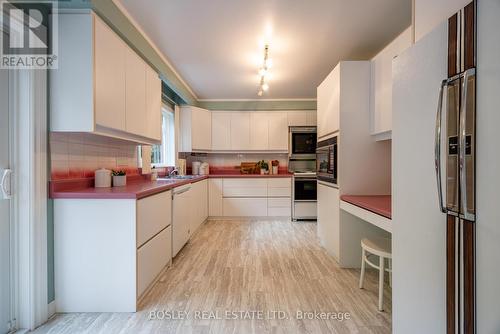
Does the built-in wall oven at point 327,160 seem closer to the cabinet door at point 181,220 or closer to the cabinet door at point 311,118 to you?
the cabinet door at point 181,220

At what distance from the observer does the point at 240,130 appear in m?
4.92

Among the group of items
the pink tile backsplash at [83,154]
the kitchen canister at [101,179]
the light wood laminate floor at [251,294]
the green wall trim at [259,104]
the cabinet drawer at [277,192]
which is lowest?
the light wood laminate floor at [251,294]

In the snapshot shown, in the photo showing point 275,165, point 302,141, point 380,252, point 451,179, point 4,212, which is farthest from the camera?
point 275,165

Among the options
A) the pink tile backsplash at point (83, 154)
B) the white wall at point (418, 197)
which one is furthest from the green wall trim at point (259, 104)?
the white wall at point (418, 197)

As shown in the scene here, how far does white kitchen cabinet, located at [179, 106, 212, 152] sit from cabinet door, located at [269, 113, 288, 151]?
1.36 m

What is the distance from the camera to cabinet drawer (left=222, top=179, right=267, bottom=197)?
452cm

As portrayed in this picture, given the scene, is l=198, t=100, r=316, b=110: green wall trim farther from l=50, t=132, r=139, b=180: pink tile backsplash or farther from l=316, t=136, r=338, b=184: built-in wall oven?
l=50, t=132, r=139, b=180: pink tile backsplash

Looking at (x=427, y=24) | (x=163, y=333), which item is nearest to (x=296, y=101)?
(x=427, y=24)

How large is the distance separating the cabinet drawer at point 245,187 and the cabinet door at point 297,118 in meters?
1.40

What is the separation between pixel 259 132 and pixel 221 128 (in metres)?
0.80

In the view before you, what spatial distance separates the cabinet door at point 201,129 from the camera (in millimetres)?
4445

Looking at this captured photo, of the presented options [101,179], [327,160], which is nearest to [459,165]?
[327,160]

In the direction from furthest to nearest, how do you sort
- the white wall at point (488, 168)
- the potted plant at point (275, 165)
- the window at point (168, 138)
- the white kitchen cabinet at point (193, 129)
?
the potted plant at point (275, 165), the white kitchen cabinet at point (193, 129), the window at point (168, 138), the white wall at point (488, 168)

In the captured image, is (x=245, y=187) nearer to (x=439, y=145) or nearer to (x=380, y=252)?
(x=380, y=252)
